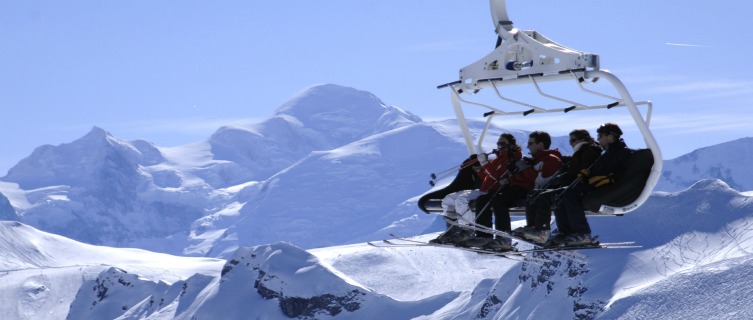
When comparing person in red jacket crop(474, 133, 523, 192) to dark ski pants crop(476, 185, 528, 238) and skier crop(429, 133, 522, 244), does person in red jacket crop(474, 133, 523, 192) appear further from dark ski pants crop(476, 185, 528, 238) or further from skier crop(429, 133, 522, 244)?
dark ski pants crop(476, 185, 528, 238)

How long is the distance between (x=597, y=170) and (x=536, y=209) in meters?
1.47

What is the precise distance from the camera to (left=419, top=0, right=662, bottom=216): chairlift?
23.7 metres

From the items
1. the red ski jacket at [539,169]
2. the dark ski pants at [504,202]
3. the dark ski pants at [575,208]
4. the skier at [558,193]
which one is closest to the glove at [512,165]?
the red ski jacket at [539,169]

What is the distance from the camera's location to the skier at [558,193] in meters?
27.2

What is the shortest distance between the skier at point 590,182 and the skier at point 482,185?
1.57 m

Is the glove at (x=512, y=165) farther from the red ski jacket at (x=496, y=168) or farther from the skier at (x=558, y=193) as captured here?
the skier at (x=558, y=193)

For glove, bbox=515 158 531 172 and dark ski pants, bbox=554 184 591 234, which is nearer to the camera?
dark ski pants, bbox=554 184 591 234

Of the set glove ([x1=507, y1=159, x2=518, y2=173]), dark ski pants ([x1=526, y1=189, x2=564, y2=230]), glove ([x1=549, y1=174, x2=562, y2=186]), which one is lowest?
dark ski pants ([x1=526, y1=189, x2=564, y2=230])

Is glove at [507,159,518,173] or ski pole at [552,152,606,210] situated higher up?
glove at [507,159,518,173]

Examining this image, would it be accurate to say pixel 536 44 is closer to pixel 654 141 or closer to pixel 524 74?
pixel 524 74

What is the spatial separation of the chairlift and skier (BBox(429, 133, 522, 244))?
1110 mm

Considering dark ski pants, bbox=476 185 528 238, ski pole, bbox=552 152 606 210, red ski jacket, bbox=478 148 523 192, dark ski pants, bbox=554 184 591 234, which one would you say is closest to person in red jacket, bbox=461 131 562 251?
dark ski pants, bbox=476 185 528 238

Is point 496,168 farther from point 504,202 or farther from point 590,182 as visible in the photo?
point 590,182

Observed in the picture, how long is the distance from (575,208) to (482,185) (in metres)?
2.63
